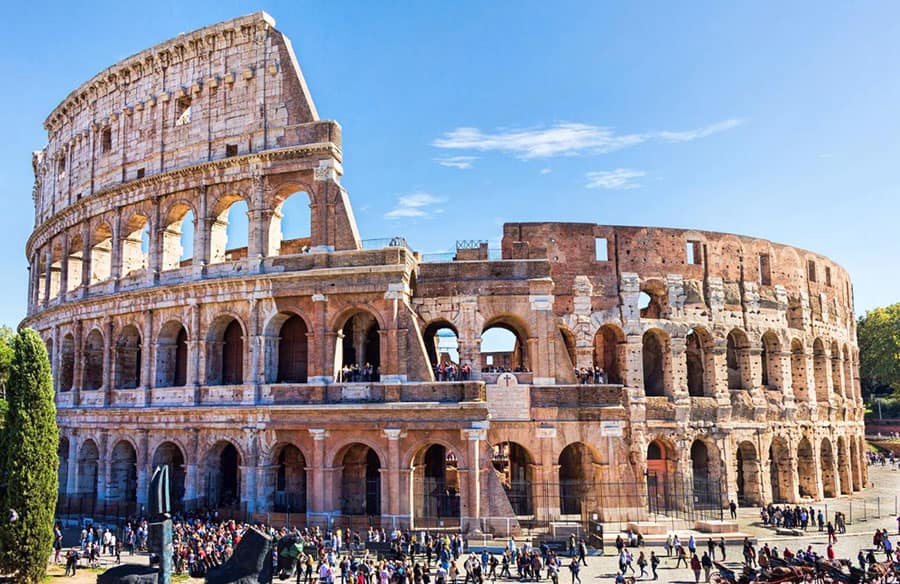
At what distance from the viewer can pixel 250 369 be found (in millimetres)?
24141

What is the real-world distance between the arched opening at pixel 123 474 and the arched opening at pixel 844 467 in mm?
32005

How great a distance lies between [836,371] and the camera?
118ft

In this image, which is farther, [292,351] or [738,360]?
[738,360]

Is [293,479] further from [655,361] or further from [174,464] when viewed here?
[655,361]

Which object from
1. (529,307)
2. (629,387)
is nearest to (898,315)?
(629,387)

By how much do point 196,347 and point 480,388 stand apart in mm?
10620

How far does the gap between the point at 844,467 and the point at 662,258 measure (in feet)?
50.9

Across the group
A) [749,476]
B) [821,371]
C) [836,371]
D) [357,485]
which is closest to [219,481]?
[357,485]

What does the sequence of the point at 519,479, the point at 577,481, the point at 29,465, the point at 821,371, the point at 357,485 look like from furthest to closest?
the point at 821,371, the point at 519,479, the point at 357,485, the point at 577,481, the point at 29,465

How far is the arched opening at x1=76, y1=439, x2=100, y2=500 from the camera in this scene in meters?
28.1

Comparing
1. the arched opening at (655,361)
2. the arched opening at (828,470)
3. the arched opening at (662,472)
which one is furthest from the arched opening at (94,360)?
the arched opening at (828,470)

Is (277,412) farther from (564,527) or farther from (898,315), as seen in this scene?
(898,315)

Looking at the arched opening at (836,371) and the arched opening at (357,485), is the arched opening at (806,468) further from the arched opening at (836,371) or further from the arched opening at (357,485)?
the arched opening at (357,485)

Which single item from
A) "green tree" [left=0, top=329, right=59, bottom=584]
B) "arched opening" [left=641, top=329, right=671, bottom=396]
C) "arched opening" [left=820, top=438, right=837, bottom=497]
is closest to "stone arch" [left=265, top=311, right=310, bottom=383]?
"green tree" [left=0, top=329, right=59, bottom=584]
